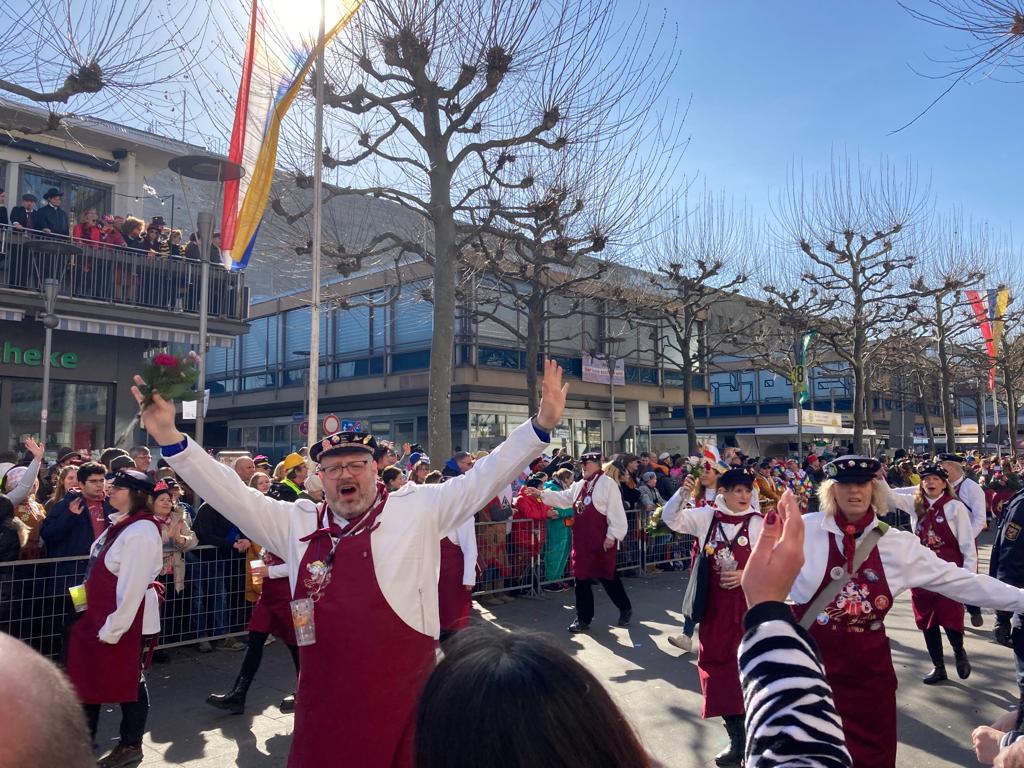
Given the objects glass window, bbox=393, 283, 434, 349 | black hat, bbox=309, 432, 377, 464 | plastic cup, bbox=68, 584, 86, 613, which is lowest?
plastic cup, bbox=68, 584, 86, 613

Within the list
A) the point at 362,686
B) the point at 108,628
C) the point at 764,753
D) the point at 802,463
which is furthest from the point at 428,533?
the point at 802,463

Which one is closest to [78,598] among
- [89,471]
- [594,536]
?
[89,471]

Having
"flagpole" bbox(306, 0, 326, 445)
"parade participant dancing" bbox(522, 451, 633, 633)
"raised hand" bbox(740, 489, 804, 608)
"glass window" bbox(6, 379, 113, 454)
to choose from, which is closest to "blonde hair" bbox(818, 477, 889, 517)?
"raised hand" bbox(740, 489, 804, 608)

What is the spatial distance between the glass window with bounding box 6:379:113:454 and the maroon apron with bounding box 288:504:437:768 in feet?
48.5

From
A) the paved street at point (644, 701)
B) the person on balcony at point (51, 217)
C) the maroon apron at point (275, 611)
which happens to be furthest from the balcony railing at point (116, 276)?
the maroon apron at point (275, 611)

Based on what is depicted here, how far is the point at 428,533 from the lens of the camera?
3705mm

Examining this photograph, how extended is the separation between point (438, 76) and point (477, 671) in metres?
12.1

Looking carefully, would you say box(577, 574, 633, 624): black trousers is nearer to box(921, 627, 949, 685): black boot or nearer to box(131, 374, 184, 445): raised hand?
box(921, 627, 949, 685): black boot

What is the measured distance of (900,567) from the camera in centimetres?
429

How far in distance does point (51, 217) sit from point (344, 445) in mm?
14079

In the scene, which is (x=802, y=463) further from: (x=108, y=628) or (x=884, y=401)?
(x=884, y=401)

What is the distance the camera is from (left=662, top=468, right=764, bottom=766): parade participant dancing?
550cm

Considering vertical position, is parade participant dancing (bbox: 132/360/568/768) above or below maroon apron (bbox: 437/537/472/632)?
above

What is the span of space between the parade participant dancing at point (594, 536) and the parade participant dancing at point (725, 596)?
2907 millimetres
